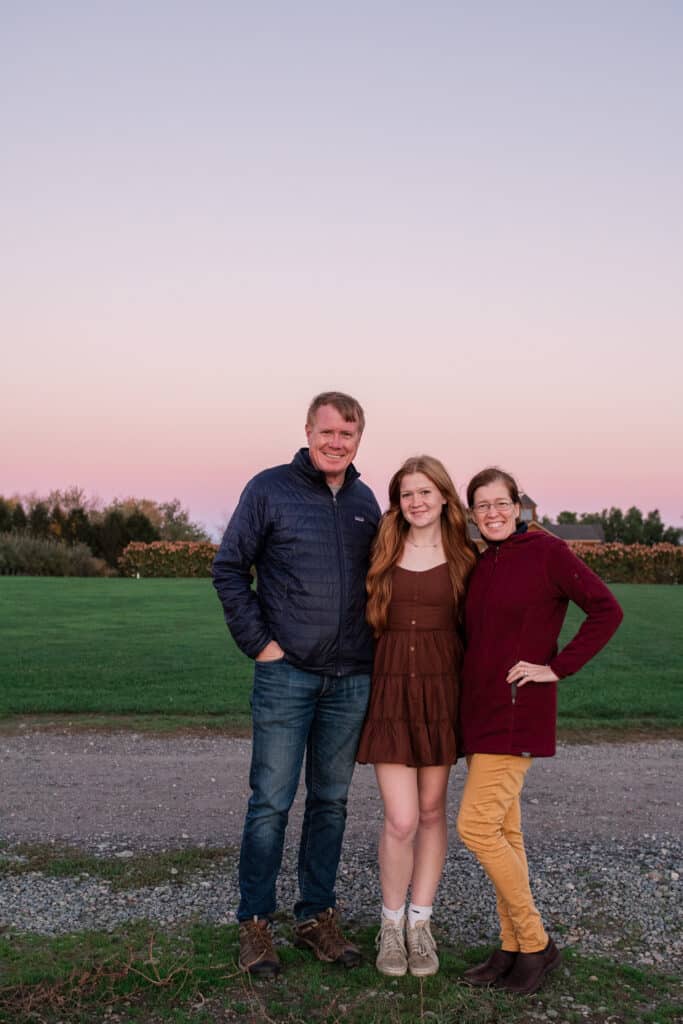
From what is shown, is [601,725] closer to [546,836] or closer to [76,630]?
[546,836]

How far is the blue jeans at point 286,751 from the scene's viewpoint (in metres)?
4.29

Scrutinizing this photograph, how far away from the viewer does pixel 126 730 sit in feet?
33.1

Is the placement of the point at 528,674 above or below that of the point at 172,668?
above

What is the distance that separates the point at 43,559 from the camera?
40.1 meters

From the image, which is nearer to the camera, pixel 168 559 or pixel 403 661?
pixel 403 661

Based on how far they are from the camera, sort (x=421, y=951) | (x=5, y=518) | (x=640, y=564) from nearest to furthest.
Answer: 1. (x=421, y=951)
2. (x=640, y=564)
3. (x=5, y=518)

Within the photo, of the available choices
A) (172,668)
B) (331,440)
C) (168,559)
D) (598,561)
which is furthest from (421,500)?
(168,559)

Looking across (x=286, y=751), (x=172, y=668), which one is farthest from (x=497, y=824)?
(x=172, y=668)

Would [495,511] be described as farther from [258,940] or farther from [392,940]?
[258,940]

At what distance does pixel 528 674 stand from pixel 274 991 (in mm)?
1778

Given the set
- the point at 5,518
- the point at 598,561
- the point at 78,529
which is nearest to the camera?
the point at 598,561

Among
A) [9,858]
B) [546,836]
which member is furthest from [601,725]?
[9,858]

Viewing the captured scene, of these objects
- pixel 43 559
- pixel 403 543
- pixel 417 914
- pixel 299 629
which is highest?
pixel 403 543

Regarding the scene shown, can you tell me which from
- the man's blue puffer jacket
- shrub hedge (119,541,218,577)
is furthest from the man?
shrub hedge (119,541,218,577)
